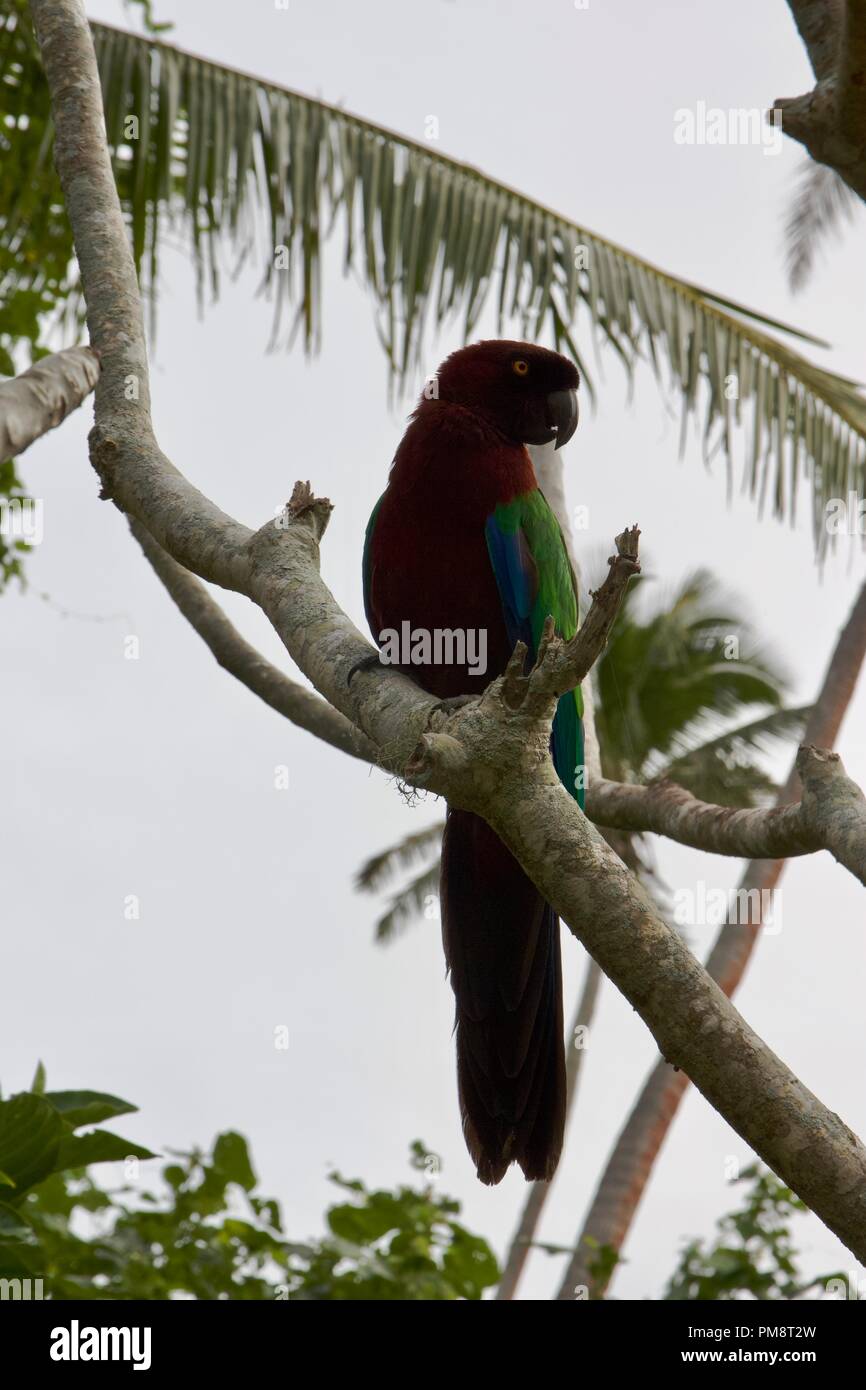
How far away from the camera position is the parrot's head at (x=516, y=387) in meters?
3.73

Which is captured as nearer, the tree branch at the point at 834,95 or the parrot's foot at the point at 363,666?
the parrot's foot at the point at 363,666

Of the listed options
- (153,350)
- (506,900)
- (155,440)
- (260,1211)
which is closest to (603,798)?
(506,900)

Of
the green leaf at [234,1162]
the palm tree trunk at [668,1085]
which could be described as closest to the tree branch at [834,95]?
the green leaf at [234,1162]

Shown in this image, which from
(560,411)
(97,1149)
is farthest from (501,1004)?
(560,411)

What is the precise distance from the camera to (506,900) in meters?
3.28

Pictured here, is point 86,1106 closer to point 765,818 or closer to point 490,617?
point 490,617

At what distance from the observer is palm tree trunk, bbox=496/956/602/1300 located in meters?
9.73

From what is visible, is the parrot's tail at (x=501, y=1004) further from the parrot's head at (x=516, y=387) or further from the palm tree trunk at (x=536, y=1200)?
the palm tree trunk at (x=536, y=1200)

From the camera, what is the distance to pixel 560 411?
382cm

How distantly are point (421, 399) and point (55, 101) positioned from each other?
1244 millimetres

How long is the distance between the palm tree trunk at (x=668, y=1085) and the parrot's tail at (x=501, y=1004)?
4.95 m

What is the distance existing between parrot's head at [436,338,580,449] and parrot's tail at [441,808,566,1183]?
1.19m

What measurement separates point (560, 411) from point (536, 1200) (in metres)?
8.69
